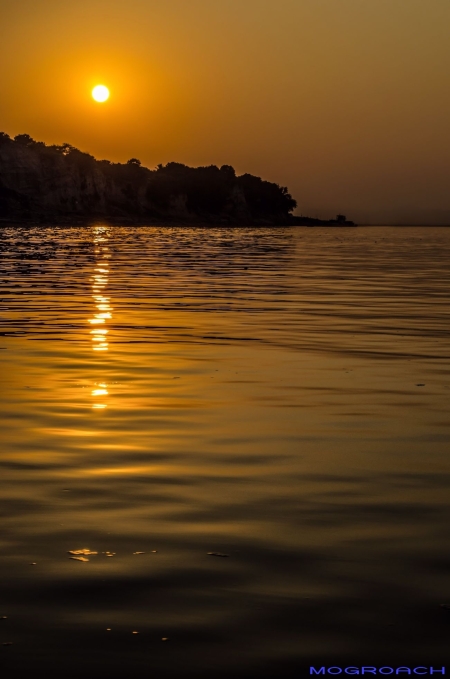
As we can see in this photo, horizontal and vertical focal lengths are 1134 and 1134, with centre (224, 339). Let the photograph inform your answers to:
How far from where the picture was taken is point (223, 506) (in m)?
8.52

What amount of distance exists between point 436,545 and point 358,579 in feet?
3.17

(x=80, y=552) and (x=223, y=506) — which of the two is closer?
(x=80, y=552)

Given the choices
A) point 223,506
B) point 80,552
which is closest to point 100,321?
point 223,506

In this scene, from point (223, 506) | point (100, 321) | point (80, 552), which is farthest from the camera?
point (100, 321)

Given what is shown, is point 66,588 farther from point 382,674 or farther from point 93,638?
point 382,674

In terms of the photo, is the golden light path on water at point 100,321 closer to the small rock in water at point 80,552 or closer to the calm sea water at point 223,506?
the calm sea water at point 223,506

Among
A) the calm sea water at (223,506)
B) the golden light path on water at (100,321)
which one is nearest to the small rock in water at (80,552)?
the calm sea water at (223,506)

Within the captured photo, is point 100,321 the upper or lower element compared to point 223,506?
lower

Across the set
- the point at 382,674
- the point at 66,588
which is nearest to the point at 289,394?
the point at 66,588

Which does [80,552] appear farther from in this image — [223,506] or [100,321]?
[100,321]

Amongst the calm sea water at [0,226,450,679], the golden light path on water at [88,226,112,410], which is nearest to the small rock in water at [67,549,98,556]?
the calm sea water at [0,226,450,679]

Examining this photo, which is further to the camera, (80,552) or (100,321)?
(100,321)

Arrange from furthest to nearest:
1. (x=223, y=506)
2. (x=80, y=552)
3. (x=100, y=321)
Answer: (x=100, y=321), (x=223, y=506), (x=80, y=552)

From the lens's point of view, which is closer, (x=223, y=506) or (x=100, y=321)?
(x=223, y=506)
